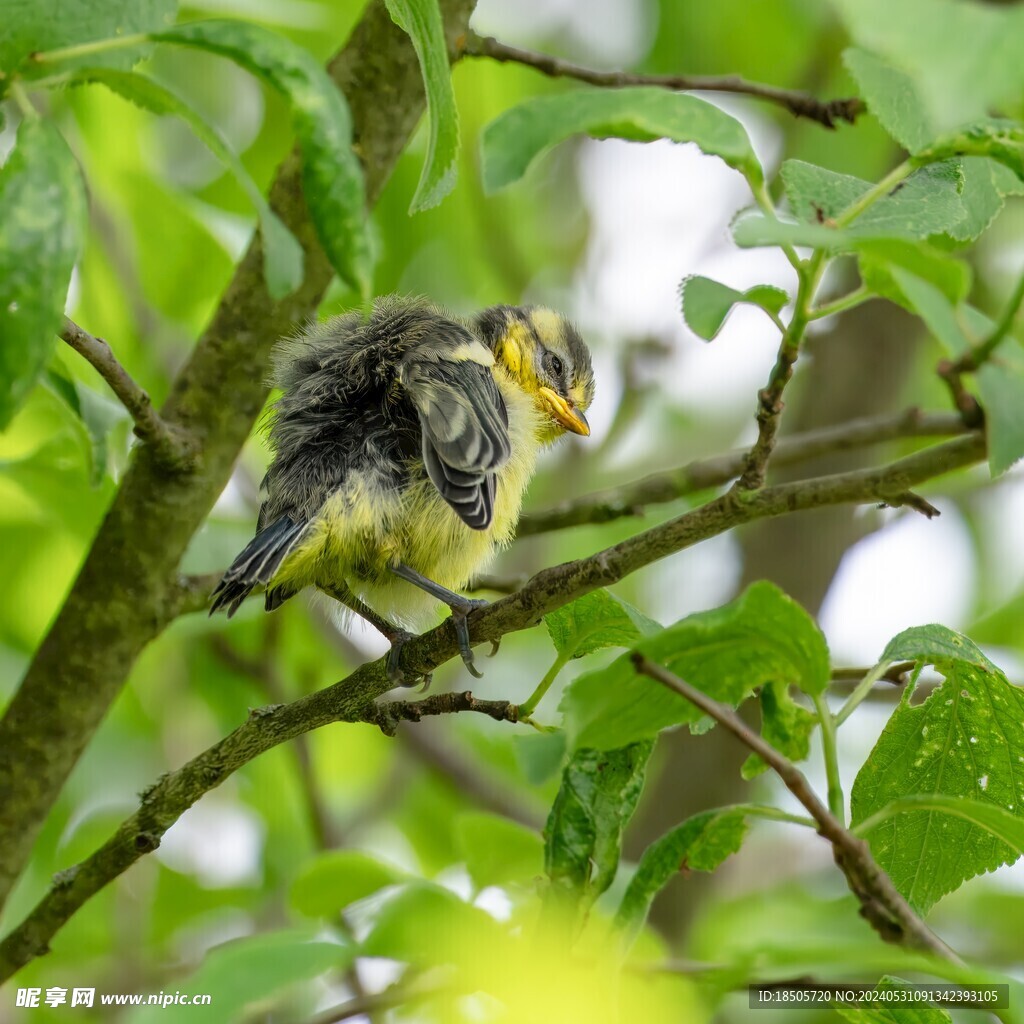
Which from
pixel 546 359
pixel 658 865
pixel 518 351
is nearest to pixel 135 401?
pixel 658 865

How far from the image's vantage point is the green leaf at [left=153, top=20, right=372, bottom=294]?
3.37 feet

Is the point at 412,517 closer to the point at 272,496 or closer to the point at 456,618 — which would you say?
the point at 272,496

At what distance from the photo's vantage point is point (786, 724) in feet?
4.67

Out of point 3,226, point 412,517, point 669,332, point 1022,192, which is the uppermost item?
point 669,332

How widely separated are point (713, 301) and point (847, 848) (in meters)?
0.53

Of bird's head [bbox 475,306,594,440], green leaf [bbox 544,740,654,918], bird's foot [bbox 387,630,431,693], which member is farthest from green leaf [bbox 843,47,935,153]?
bird's head [bbox 475,306,594,440]

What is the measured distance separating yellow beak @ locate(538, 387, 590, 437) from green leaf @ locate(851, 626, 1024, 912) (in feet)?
5.80

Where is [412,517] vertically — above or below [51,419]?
below

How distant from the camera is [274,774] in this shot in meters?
3.68

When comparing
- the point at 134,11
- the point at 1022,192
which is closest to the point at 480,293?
the point at 1022,192

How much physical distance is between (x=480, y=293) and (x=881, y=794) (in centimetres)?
280

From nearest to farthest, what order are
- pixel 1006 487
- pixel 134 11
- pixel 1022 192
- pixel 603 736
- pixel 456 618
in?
pixel 134 11
pixel 603 736
pixel 1022 192
pixel 456 618
pixel 1006 487

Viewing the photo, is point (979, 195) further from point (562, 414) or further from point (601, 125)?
point (562, 414)

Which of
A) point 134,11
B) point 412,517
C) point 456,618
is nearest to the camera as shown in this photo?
point 134,11
